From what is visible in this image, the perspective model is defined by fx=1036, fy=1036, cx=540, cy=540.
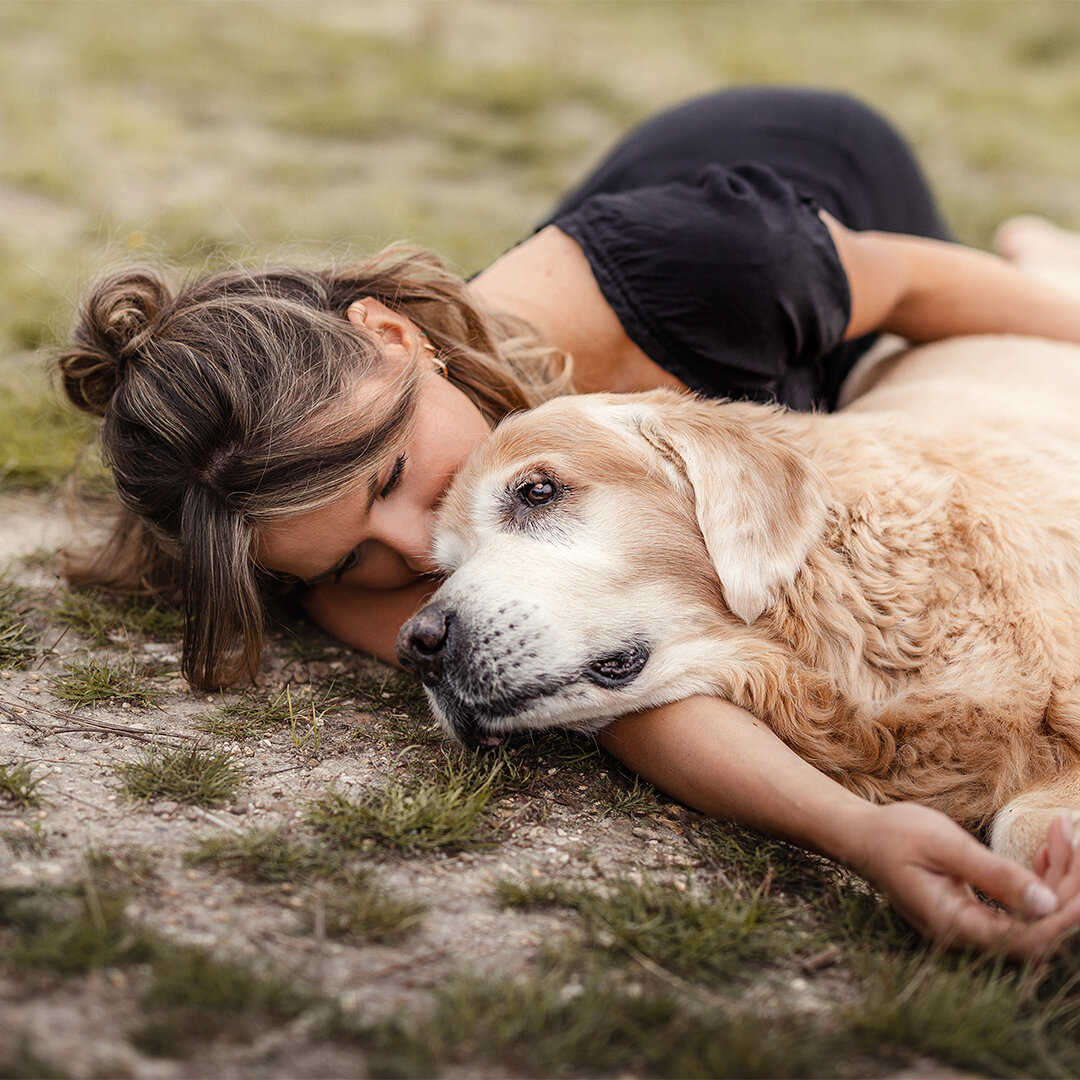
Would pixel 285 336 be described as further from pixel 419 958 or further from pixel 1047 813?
pixel 1047 813

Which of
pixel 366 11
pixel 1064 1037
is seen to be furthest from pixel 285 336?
pixel 366 11

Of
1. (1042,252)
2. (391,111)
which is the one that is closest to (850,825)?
(1042,252)

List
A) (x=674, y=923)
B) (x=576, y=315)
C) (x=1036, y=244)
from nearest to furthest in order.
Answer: (x=674, y=923)
(x=576, y=315)
(x=1036, y=244)

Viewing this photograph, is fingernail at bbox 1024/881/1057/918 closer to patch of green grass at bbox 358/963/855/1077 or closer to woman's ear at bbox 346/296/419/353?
patch of green grass at bbox 358/963/855/1077

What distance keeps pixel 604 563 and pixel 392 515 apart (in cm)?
80

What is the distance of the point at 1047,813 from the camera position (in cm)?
243

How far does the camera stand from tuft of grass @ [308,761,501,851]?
2.46 meters

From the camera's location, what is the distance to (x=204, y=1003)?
181 centimetres

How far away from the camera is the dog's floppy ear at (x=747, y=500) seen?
2.83 metres

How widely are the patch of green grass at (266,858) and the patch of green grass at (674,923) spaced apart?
0.40 metres

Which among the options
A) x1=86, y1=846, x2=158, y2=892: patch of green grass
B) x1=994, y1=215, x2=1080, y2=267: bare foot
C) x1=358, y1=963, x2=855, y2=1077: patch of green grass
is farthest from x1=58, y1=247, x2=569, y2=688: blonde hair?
x1=994, y1=215, x2=1080, y2=267: bare foot

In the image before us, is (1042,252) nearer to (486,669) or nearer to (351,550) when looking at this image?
(351,550)

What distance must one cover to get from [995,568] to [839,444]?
628mm

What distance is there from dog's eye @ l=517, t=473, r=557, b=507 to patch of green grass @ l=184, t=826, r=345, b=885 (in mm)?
1108
